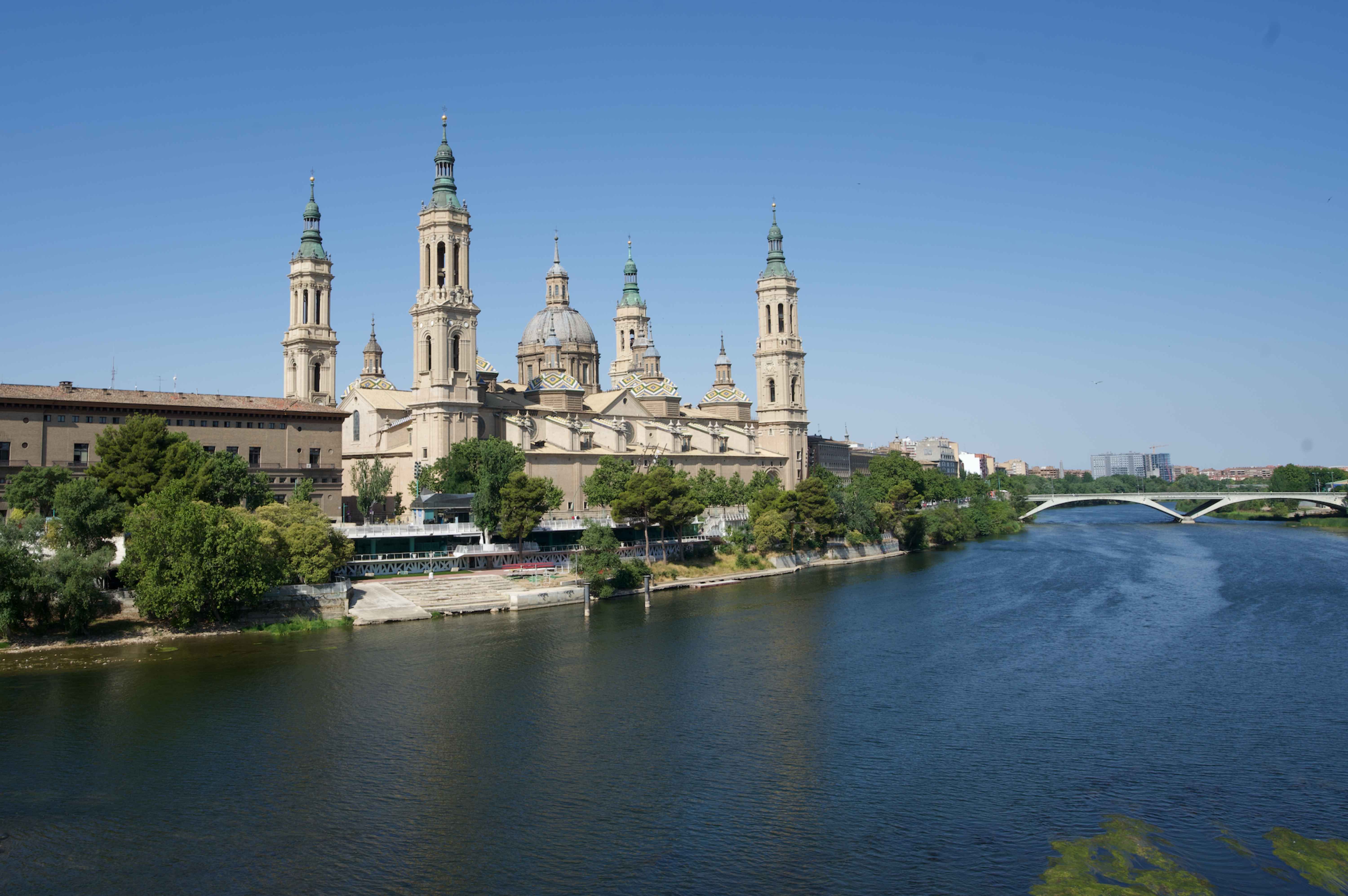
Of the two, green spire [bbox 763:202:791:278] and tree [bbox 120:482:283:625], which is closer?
tree [bbox 120:482:283:625]

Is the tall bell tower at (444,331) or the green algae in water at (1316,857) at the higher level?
→ the tall bell tower at (444,331)

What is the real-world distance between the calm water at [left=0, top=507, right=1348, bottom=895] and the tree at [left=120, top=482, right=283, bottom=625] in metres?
2.23

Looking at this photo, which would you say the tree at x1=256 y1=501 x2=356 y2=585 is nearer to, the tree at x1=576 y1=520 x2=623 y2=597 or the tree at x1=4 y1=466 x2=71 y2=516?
the tree at x1=4 y1=466 x2=71 y2=516

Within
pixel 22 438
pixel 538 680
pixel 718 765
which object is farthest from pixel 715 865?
pixel 22 438

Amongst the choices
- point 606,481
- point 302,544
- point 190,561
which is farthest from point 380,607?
point 606,481

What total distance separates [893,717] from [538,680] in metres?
12.6

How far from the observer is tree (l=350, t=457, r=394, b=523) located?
68.8 m

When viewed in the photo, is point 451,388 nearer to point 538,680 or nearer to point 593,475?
point 593,475

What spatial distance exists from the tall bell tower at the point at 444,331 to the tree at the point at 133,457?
2111cm

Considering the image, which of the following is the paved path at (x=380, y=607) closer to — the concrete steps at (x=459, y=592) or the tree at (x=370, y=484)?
the concrete steps at (x=459, y=592)

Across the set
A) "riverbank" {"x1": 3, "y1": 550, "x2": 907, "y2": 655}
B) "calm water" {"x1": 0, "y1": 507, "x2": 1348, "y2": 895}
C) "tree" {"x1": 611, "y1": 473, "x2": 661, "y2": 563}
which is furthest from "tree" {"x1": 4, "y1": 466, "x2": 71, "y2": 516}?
"tree" {"x1": 611, "y1": 473, "x2": 661, "y2": 563}

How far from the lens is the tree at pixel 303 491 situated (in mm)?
61156

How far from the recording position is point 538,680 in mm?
37031

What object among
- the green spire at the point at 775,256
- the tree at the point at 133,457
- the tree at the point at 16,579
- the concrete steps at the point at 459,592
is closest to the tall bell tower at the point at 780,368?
the green spire at the point at 775,256
